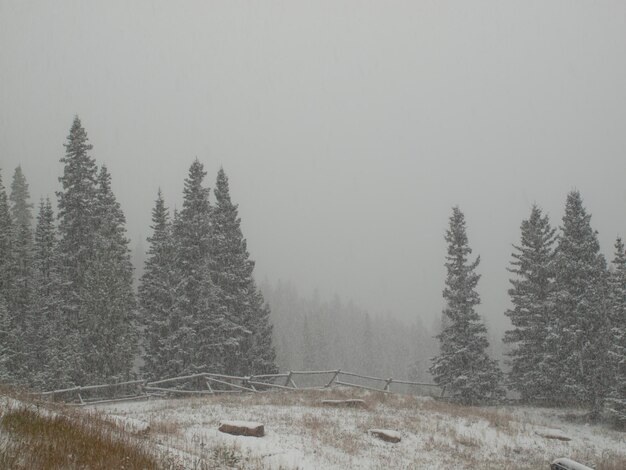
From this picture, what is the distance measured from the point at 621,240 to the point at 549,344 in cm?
799

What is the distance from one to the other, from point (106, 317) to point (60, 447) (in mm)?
25431

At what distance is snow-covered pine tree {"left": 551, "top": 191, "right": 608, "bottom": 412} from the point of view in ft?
86.3

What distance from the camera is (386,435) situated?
15.8 meters

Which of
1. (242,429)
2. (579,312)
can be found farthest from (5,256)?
(579,312)

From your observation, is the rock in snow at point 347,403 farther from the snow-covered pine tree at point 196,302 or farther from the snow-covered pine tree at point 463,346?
the snow-covered pine tree at point 196,302

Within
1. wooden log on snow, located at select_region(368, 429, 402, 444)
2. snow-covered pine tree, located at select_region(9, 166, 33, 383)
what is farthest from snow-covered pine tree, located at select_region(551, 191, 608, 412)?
snow-covered pine tree, located at select_region(9, 166, 33, 383)

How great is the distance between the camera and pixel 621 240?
25234mm

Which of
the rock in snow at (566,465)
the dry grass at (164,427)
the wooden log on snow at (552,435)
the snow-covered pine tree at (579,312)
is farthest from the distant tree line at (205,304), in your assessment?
the dry grass at (164,427)

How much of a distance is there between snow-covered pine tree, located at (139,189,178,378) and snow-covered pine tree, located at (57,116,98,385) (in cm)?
445

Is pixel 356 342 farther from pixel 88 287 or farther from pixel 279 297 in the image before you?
pixel 88 287

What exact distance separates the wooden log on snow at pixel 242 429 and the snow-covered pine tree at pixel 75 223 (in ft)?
71.0

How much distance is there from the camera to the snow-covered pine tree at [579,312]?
2631 centimetres

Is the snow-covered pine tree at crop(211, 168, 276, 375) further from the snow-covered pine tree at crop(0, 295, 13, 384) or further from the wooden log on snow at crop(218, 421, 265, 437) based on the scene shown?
the wooden log on snow at crop(218, 421, 265, 437)

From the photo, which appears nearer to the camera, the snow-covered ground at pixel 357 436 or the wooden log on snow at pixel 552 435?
the snow-covered ground at pixel 357 436
